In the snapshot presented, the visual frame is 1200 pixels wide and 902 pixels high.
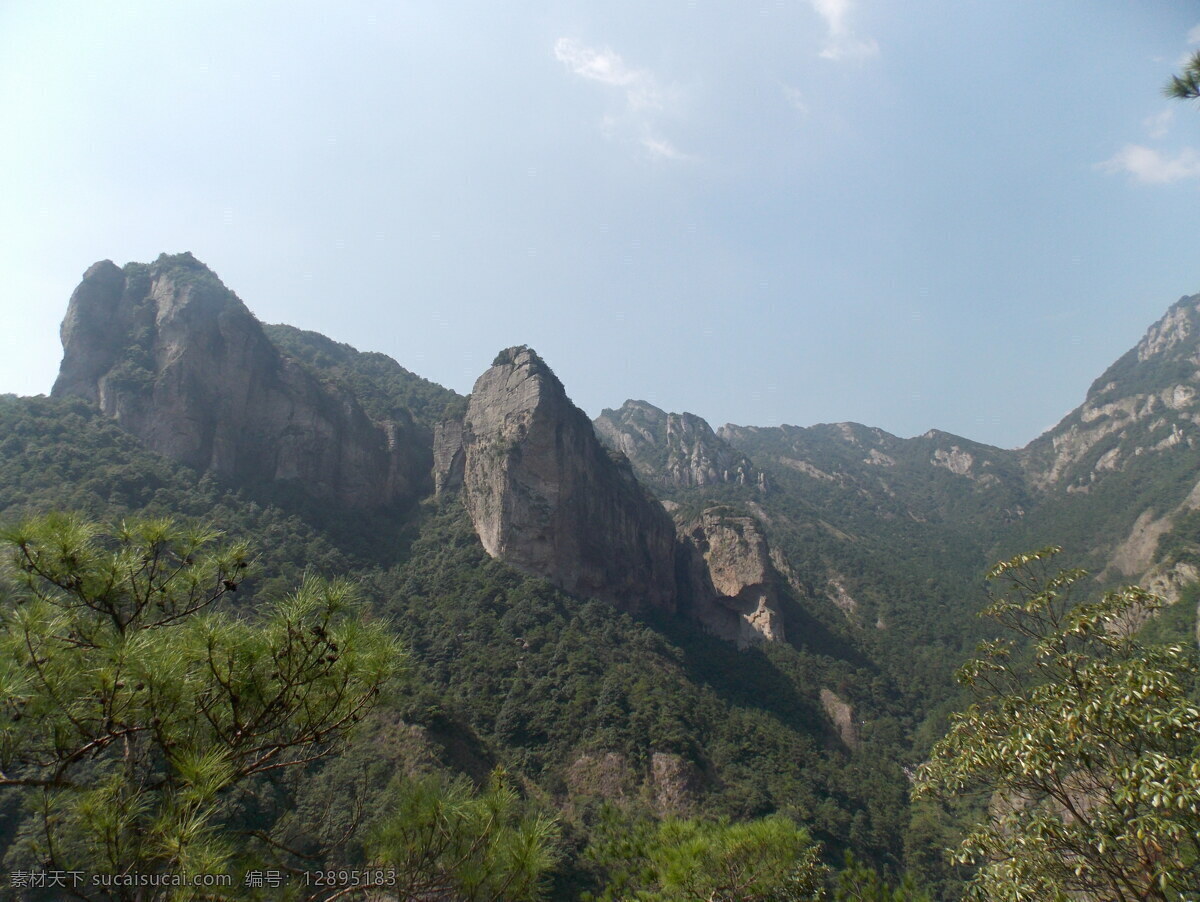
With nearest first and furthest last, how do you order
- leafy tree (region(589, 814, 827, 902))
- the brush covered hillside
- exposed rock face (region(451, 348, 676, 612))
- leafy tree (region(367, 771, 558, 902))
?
leafy tree (region(367, 771, 558, 902))
leafy tree (region(589, 814, 827, 902))
the brush covered hillside
exposed rock face (region(451, 348, 676, 612))

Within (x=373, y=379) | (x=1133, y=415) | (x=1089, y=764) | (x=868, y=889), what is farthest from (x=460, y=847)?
(x=1133, y=415)

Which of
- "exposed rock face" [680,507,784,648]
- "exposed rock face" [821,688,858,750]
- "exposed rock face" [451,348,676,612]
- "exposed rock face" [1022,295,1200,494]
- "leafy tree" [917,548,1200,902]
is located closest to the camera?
"leafy tree" [917,548,1200,902]

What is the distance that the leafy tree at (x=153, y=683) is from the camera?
14.4 ft

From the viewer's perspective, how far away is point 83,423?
50469mm

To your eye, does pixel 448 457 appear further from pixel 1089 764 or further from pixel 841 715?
pixel 1089 764

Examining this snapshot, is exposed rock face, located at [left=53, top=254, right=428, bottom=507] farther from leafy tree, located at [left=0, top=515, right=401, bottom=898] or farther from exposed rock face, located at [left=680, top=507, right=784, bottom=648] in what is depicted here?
leafy tree, located at [left=0, top=515, right=401, bottom=898]

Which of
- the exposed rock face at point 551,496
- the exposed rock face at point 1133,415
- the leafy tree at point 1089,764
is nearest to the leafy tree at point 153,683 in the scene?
the leafy tree at point 1089,764

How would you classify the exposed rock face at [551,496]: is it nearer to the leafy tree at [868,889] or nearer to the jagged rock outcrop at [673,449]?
the jagged rock outcrop at [673,449]

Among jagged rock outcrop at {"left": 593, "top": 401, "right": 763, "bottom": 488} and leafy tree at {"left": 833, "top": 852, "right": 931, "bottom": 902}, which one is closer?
leafy tree at {"left": 833, "top": 852, "right": 931, "bottom": 902}

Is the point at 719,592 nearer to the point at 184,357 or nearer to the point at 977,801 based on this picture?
the point at 977,801

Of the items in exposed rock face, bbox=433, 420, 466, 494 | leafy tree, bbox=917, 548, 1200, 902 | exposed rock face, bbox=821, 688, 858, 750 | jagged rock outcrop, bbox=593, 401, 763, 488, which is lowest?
exposed rock face, bbox=821, 688, 858, 750

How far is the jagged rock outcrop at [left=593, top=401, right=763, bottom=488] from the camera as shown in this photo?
111 m

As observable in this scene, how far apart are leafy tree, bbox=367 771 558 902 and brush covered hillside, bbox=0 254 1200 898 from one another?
16634 millimetres

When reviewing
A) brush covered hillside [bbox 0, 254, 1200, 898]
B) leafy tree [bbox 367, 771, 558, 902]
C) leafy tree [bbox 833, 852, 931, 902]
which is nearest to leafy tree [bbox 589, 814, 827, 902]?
leafy tree [bbox 833, 852, 931, 902]
